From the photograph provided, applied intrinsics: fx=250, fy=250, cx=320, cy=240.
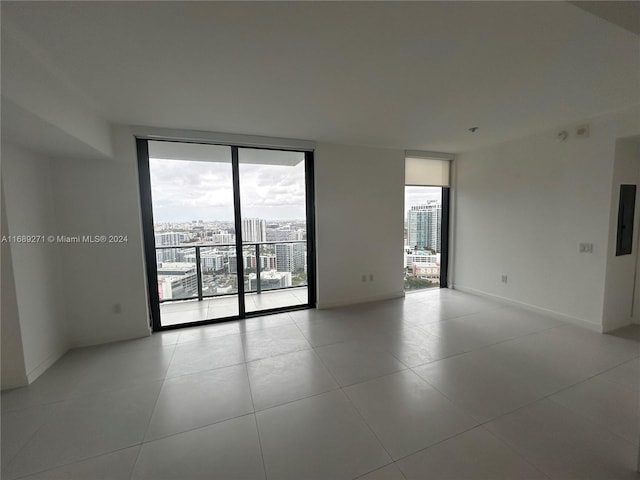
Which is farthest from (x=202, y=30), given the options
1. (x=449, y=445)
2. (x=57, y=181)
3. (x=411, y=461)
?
(x=449, y=445)

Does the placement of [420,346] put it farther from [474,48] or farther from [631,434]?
[474,48]

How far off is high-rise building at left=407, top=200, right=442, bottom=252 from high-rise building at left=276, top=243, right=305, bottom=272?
2.06 m

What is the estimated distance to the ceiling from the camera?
1349 millimetres

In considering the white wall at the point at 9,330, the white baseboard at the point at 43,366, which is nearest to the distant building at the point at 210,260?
the white baseboard at the point at 43,366

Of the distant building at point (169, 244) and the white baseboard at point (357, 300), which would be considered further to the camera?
the white baseboard at point (357, 300)

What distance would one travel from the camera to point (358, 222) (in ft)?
13.3

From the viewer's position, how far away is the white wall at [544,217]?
2.88 metres

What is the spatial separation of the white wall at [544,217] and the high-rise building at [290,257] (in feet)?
9.77

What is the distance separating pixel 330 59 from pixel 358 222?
101 inches

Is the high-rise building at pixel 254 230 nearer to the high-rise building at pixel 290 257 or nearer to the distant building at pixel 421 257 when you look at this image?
the high-rise building at pixel 290 257

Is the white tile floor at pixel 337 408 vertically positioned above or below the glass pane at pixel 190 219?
below

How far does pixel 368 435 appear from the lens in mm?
1594

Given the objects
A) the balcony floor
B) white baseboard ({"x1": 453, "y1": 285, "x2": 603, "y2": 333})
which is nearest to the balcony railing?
the balcony floor

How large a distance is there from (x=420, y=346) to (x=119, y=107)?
12.7ft
